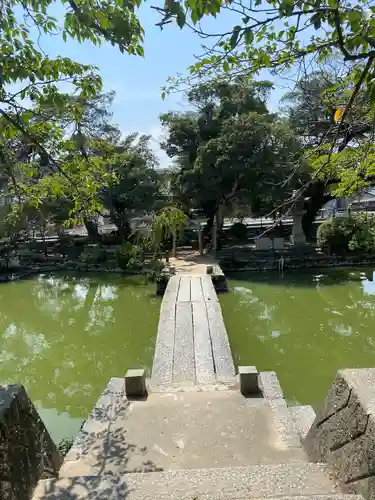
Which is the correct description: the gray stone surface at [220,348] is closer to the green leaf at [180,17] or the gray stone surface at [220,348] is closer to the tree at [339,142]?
the tree at [339,142]

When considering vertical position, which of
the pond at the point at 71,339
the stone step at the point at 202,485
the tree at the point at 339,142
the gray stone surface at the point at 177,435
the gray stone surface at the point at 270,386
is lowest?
the pond at the point at 71,339

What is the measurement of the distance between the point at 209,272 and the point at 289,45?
8743mm

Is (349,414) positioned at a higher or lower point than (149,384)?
higher

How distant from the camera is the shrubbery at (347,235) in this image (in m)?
12.2

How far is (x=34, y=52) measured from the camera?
2572mm

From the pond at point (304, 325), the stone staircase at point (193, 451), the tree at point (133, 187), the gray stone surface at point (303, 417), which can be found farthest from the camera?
the tree at point (133, 187)

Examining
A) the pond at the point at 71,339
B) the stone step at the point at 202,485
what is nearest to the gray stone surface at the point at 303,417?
the stone step at the point at 202,485

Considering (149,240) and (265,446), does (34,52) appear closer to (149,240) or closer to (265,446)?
(265,446)

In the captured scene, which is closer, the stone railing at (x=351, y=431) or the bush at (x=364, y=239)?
the stone railing at (x=351, y=431)

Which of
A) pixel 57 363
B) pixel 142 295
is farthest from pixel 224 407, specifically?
pixel 142 295

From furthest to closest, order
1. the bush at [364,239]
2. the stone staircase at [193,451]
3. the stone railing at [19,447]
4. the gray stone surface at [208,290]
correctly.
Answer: the bush at [364,239], the gray stone surface at [208,290], the stone staircase at [193,451], the stone railing at [19,447]

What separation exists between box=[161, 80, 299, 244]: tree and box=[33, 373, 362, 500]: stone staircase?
9.05m

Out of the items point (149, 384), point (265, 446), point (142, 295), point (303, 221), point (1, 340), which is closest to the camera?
point (265, 446)

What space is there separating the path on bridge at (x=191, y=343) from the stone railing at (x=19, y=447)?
7.54ft
